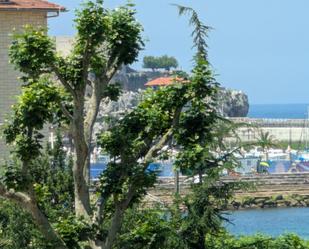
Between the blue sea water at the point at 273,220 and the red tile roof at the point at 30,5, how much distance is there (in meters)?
13.2

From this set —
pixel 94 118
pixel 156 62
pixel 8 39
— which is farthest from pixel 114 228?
pixel 156 62

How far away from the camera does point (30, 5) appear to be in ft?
110

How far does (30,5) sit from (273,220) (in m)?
24.3

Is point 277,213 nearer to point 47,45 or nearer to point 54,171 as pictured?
point 54,171

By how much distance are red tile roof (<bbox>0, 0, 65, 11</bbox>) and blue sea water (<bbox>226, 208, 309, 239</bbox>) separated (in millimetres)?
13236

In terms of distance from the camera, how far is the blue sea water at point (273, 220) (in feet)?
152

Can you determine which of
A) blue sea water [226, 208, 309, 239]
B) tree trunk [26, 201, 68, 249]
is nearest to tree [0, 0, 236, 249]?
tree trunk [26, 201, 68, 249]

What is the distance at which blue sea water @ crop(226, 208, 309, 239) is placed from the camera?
46438 millimetres

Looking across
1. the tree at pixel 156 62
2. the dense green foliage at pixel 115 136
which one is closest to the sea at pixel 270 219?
the dense green foliage at pixel 115 136

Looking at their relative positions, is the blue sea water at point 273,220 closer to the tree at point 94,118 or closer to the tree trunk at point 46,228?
the tree at point 94,118

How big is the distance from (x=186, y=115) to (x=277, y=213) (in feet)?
155

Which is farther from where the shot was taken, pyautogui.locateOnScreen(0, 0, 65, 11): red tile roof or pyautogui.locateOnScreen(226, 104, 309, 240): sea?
pyautogui.locateOnScreen(226, 104, 309, 240): sea

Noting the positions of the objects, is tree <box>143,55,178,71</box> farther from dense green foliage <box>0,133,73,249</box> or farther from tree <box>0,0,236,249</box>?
tree <box>0,0,236,249</box>

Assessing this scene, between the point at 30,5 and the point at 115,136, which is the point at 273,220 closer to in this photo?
the point at 30,5
